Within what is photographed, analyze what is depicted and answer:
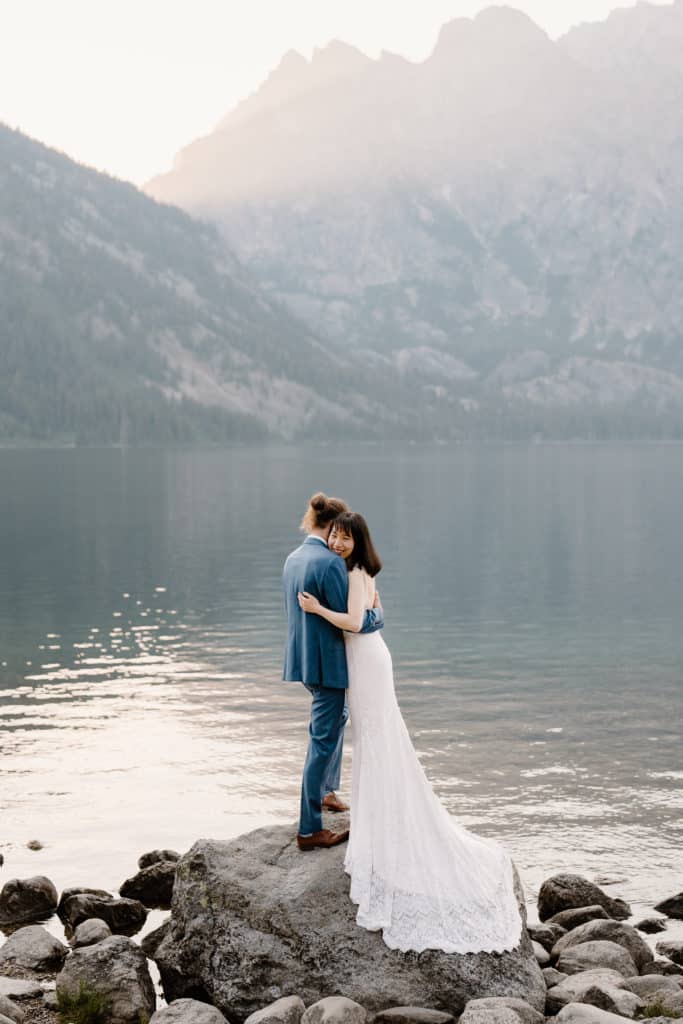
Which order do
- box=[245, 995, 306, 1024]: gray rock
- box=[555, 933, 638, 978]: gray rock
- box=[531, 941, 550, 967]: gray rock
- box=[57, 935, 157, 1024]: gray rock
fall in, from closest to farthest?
box=[245, 995, 306, 1024]: gray rock
box=[57, 935, 157, 1024]: gray rock
box=[555, 933, 638, 978]: gray rock
box=[531, 941, 550, 967]: gray rock

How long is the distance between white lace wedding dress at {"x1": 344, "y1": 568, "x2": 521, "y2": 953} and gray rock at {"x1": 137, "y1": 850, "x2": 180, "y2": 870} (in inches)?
296

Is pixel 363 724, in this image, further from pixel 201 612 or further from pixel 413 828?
pixel 201 612

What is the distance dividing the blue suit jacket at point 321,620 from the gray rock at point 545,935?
18.7 feet

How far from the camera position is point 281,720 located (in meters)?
31.1

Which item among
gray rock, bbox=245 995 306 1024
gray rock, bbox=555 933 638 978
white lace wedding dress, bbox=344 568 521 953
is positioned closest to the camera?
gray rock, bbox=245 995 306 1024

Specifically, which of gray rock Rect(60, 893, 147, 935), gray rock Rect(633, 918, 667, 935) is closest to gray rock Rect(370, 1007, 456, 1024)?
gray rock Rect(60, 893, 147, 935)

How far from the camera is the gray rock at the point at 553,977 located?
13.9 m

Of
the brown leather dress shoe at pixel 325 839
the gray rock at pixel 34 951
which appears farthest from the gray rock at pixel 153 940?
the brown leather dress shoe at pixel 325 839

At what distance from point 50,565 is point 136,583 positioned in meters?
8.67

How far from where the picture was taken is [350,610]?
12.5m

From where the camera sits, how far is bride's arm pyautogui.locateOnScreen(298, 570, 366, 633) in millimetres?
12422

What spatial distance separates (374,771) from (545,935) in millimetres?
5158

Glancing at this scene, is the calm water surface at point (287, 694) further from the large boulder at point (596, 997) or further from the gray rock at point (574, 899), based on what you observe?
the large boulder at point (596, 997)

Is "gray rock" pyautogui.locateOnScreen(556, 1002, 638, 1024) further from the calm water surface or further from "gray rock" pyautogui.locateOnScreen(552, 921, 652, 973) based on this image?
the calm water surface
